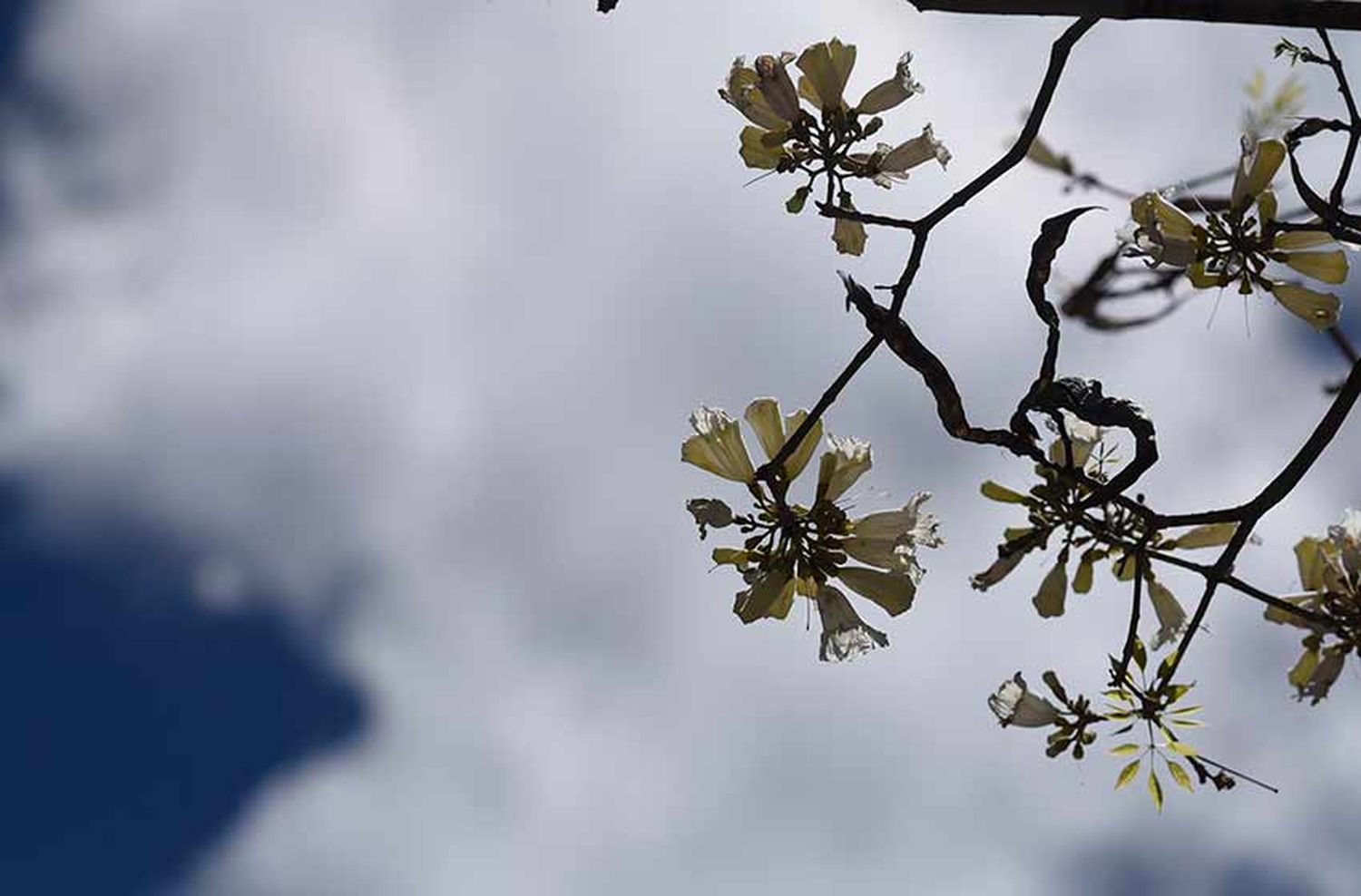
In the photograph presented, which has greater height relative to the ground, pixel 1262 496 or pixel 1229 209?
pixel 1229 209

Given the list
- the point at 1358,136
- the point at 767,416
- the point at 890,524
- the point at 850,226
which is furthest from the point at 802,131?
the point at 1358,136

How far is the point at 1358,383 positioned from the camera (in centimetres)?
158

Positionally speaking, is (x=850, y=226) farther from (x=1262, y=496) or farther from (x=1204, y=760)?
(x=1204, y=760)

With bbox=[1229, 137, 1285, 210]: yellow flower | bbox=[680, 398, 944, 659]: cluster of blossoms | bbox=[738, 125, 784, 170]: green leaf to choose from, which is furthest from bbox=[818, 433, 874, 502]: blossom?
bbox=[1229, 137, 1285, 210]: yellow flower

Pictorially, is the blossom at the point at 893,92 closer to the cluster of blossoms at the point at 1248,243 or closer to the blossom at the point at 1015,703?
the cluster of blossoms at the point at 1248,243

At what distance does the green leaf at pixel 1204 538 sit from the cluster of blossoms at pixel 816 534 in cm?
44

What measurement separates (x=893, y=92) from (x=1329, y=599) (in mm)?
894

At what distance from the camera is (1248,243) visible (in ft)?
6.17

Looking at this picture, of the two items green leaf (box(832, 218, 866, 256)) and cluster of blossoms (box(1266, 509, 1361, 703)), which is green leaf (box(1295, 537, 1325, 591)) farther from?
green leaf (box(832, 218, 866, 256))

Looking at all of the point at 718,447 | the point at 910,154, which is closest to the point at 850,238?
the point at 910,154

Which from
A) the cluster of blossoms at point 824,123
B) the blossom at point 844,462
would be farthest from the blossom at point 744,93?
the blossom at point 844,462

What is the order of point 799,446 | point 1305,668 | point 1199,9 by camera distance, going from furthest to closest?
point 1305,668
point 799,446
point 1199,9

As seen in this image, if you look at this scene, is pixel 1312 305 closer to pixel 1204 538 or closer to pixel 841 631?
pixel 1204 538

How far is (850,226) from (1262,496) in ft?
1.98
